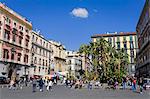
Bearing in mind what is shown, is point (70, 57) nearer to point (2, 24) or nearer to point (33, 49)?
point (33, 49)

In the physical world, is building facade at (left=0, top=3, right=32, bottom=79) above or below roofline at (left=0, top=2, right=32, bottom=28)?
below

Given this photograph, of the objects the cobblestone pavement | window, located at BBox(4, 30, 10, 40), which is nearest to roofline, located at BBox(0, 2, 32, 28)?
window, located at BBox(4, 30, 10, 40)

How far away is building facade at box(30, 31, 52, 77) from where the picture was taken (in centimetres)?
6612

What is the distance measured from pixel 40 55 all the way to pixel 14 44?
1749 centimetres

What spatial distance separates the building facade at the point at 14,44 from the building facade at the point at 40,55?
376cm

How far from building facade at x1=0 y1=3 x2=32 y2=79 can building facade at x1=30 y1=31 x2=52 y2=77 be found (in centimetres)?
376

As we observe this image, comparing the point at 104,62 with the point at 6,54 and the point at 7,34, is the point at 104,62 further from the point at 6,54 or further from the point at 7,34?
the point at 7,34

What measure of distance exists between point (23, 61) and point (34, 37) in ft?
33.6

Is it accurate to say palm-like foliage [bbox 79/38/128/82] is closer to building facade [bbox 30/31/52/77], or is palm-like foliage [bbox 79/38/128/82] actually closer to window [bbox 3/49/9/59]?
window [bbox 3/49/9/59]

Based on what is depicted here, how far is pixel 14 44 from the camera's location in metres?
54.3

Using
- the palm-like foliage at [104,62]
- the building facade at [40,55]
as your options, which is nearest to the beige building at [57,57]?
the building facade at [40,55]

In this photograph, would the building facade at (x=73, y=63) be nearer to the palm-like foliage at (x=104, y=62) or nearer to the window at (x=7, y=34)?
the window at (x=7, y=34)

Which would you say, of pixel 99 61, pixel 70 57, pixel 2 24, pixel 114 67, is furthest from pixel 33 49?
pixel 70 57

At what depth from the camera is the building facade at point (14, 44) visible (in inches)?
1943
